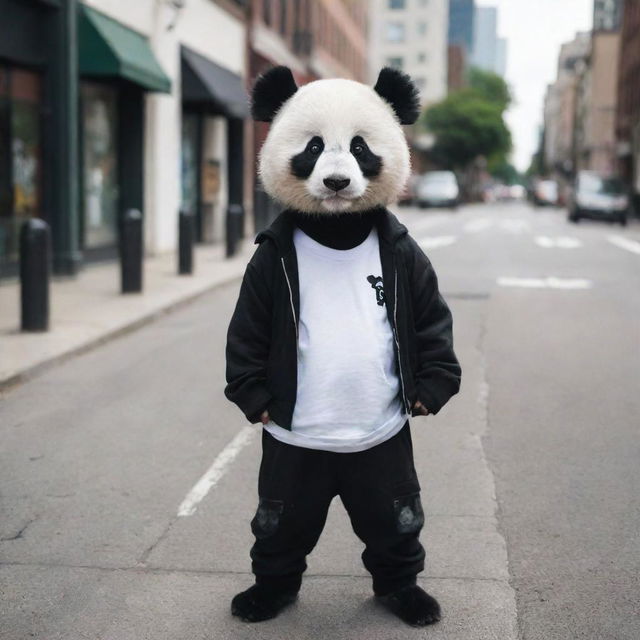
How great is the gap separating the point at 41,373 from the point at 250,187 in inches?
813

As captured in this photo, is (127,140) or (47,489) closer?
(47,489)

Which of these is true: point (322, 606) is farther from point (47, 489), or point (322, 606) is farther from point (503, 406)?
point (503, 406)

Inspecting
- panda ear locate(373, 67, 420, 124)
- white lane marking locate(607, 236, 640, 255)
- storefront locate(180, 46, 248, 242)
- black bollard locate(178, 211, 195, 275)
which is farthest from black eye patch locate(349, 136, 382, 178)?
white lane marking locate(607, 236, 640, 255)

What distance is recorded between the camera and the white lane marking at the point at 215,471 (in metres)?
Answer: 4.84

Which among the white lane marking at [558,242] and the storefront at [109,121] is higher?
the storefront at [109,121]

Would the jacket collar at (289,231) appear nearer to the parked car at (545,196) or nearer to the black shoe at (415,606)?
the black shoe at (415,606)

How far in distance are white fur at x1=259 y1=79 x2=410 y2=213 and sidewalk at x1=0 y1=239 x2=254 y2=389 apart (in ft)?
15.7

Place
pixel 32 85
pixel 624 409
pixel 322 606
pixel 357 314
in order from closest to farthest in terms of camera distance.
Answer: pixel 357 314 < pixel 322 606 < pixel 624 409 < pixel 32 85

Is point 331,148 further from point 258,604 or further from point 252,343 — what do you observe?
point 258,604

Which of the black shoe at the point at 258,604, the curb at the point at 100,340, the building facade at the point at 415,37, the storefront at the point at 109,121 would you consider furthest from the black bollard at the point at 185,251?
the building facade at the point at 415,37

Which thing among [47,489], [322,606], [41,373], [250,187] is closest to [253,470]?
[47,489]

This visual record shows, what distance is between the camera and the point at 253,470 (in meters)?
5.42

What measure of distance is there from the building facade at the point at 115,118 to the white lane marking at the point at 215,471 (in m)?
8.25

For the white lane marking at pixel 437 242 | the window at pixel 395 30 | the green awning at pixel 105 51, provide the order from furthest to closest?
the window at pixel 395 30, the white lane marking at pixel 437 242, the green awning at pixel 105 51
